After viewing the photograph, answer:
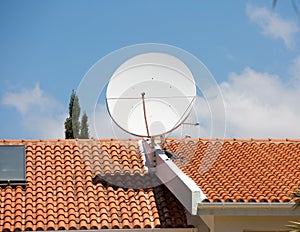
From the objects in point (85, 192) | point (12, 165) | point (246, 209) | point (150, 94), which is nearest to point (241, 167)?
point (150, 94)

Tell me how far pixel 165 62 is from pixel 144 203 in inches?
118

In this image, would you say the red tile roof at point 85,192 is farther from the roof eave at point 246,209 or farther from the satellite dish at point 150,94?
the roof eave at point 246,209

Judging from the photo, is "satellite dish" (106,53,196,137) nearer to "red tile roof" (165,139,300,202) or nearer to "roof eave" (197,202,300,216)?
"red tile roof" (165,139,300,202)

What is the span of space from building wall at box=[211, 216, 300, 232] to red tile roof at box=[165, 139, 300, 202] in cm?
46

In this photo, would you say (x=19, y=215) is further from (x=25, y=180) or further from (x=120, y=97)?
(x=120, y=97)

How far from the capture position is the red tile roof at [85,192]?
45.0 ft

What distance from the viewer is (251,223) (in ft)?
42.8

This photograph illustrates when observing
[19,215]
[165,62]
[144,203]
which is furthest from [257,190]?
[19,215]

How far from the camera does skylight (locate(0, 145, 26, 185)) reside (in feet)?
49.7

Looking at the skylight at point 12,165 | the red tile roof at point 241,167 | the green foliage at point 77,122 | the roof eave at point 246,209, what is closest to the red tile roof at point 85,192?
the skylight at point 12,165

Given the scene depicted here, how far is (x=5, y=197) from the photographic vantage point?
14.5 meters

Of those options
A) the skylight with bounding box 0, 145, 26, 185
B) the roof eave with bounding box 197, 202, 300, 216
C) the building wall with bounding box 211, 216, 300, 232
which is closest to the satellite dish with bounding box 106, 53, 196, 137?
the skylight with bounding box 0, 145, 26, 185

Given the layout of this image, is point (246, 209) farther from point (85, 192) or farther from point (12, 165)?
point (12, 165)

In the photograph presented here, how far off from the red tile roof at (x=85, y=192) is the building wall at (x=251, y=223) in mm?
1284
